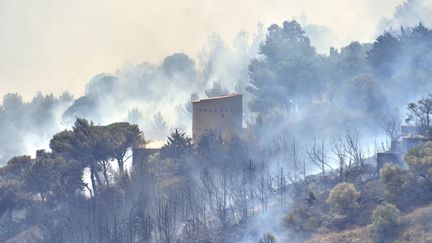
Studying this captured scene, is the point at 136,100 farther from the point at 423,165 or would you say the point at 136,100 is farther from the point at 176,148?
the point at 423,165

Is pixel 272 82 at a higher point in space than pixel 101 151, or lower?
higher

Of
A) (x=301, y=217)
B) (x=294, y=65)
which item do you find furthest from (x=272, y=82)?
(x=301, y=217)

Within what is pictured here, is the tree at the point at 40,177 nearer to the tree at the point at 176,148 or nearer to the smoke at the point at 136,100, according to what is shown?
the tree at the point at 176,148

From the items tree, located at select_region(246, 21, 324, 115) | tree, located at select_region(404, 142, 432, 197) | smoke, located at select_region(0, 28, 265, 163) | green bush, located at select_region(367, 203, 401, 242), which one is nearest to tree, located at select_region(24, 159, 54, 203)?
tree, located at select_region(246, 21, 324, 115)

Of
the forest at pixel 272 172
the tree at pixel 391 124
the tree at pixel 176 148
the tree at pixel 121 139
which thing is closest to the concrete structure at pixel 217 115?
the forest at pixel 272 172

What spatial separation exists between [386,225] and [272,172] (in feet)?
54.3

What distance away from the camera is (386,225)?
139ft

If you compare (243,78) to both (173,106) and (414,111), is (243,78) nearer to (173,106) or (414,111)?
(173,106)

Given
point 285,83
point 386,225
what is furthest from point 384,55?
point 386,225

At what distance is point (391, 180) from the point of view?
150 feet

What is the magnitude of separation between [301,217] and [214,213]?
7.17m

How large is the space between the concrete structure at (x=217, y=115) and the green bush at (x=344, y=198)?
19460mm

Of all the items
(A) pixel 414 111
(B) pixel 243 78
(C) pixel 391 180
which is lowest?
(C) pixel 391 180

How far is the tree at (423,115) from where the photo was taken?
52.8 metres
